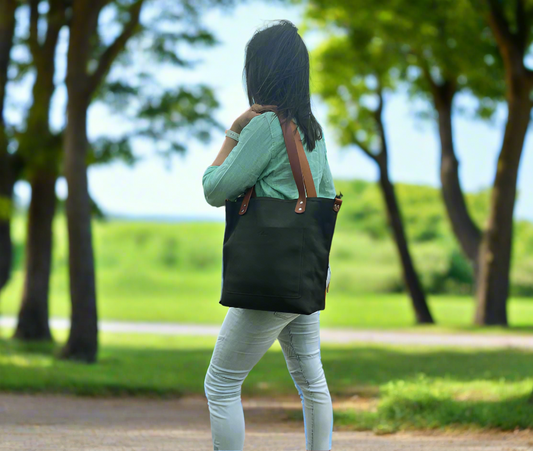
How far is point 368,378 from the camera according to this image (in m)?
8.23

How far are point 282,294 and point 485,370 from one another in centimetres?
645

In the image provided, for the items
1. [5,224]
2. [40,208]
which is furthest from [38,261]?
[5,224]

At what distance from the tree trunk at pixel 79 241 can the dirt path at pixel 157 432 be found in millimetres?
3060

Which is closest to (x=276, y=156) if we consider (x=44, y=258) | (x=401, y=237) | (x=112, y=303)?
(x=44, y=258)

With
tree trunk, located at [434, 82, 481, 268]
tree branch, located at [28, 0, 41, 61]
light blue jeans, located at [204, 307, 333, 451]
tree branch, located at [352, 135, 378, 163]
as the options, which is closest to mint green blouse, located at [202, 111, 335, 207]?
light blue jeans, located at [204, 307, 333, 451]

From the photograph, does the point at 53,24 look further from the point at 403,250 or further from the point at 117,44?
the point at 403,250

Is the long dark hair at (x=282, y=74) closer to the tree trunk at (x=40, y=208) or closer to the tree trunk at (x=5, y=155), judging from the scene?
the tree trunk at (x=40, y=208)

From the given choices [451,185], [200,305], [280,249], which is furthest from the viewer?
[200,305]

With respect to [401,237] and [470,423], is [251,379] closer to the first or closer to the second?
[470,423]

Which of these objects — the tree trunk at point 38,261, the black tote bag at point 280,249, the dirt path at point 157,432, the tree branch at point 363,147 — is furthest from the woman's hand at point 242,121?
the tree branch at point 363,147

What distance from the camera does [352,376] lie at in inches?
329

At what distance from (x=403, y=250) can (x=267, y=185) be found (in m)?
15.5

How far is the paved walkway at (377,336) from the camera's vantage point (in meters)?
12.4

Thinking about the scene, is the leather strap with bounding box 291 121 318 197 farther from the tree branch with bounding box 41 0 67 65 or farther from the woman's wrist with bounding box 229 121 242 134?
the tree branch with bounding box 41 0 67 65
